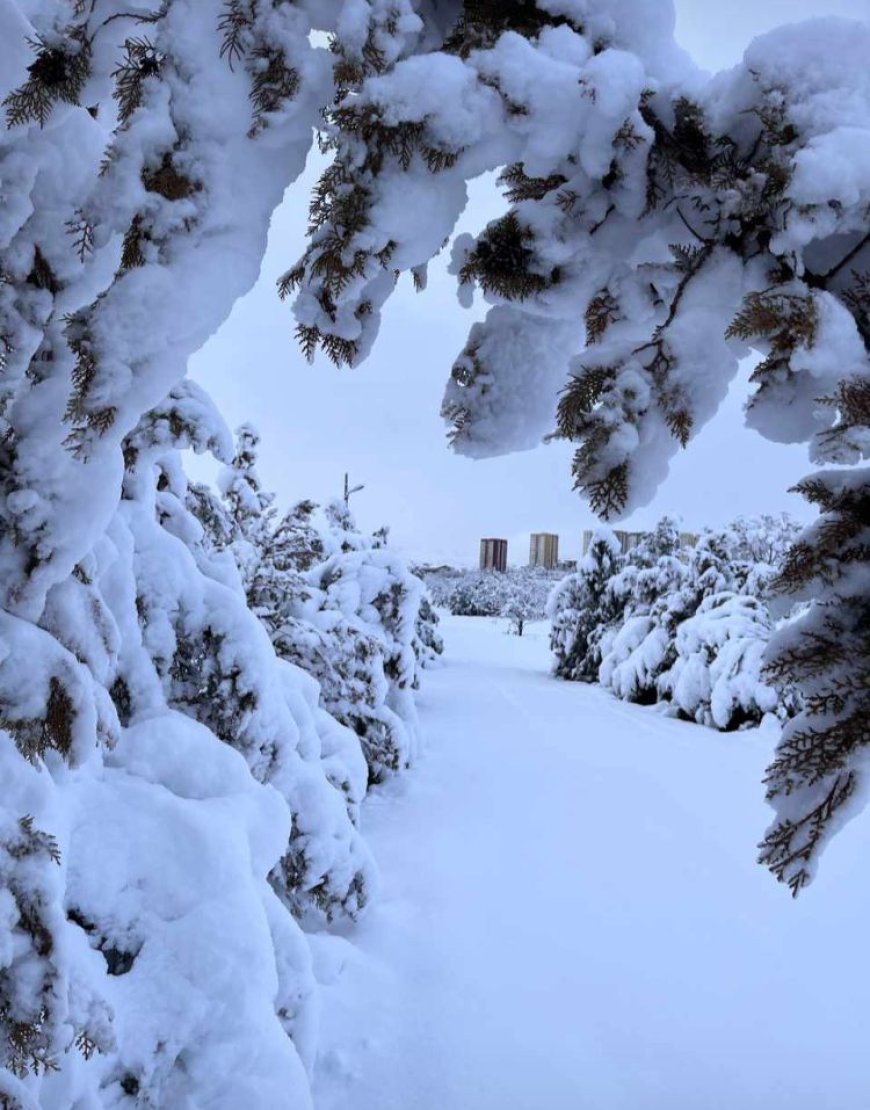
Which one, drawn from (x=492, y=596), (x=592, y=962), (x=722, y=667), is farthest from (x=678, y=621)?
(x=492, y=596)

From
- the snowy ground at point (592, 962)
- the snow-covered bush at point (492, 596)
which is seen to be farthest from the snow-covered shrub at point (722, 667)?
the snow-covered bush at point (492, 596)

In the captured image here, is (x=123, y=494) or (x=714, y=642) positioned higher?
(x=123, y=494)

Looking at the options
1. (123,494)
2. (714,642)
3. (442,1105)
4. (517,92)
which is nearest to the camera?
(517,92)

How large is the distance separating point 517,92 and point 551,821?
A: 691cm

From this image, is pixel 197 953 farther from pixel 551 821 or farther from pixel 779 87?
pixel 551 821

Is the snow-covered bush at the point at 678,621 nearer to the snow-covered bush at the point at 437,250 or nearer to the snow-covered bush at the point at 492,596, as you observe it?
the snow-covered bush at the point at 437,250

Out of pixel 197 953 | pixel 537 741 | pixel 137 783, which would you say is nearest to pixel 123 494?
pixel 137 783

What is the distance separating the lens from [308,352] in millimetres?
1784

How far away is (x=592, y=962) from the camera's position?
466cm

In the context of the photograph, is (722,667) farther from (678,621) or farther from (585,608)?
(585,608)

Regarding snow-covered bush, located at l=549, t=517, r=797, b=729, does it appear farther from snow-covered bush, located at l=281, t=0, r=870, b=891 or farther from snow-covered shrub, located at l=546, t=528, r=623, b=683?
snow-covered bush, located at l=281, t=0, r=870, b=891

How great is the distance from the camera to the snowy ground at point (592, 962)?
11.7ft

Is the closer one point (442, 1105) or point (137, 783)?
point (137, 783)

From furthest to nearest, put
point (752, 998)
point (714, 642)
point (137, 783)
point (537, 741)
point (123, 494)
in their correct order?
point (714, 642), point (537, 741), point (752, 998), point (123, 494), point (137, 783)
